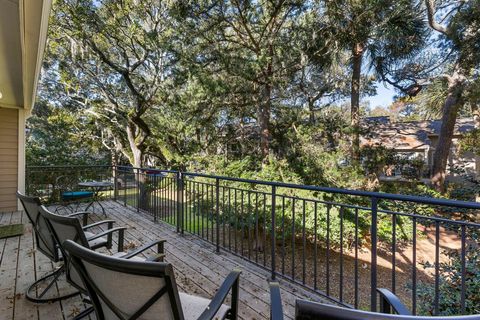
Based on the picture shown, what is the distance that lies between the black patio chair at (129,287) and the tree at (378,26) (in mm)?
5873

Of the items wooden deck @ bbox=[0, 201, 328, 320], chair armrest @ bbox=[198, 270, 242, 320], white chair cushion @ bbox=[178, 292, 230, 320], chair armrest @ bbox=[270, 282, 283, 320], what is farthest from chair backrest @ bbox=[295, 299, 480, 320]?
wooden deck @ bbox=[0, 201, 328, 320]

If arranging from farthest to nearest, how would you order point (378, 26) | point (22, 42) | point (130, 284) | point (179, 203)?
1. point (378, 26)
2. point (179, 203)
3. point (22, 42)
4. point (130, 284)

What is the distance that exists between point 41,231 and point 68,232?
0.84 meters

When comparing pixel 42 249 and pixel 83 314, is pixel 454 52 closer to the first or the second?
pixel 83 314

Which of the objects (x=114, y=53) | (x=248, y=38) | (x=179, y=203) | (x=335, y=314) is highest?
(x=114, y=53)

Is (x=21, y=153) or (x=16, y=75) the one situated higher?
(x=16, y=75)

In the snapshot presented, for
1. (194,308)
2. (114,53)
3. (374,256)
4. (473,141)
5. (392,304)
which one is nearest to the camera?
(392,304)

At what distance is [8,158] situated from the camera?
557 centimetres

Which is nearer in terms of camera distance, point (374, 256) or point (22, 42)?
point (374, 256)

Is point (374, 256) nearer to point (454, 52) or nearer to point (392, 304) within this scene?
point (392, 304)

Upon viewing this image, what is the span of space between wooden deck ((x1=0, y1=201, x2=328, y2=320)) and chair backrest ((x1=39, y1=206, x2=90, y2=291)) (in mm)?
622

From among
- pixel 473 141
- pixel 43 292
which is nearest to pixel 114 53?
pixel 43 292

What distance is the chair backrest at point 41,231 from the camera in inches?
81.9

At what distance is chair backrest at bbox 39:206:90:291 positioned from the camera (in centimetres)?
164
